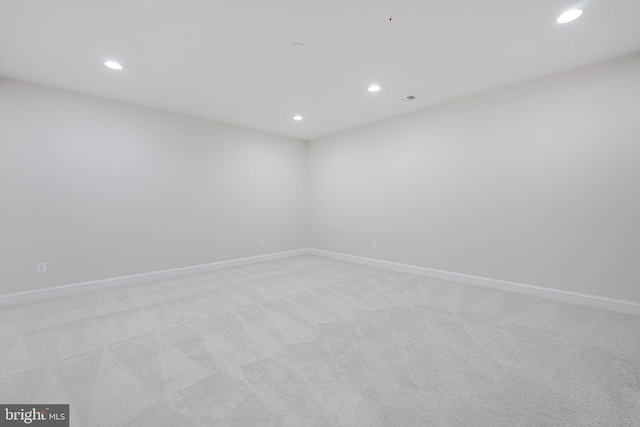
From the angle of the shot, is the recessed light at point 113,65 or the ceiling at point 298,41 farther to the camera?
the recessed light at point 113,65

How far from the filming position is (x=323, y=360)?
1909mm

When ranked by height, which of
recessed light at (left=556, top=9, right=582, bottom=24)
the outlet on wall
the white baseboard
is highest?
recessed light at (left=556, top=9, right=582, bottom=24)

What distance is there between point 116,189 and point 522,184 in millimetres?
5450

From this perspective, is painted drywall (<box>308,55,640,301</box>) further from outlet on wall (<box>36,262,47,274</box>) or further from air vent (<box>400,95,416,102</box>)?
outlet on wall (<box>36,262,47,274</box>)

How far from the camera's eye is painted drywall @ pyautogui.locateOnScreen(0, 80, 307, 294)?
3107 millimetres

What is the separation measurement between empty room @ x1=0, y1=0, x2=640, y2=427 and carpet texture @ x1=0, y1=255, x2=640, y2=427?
0.02 metres

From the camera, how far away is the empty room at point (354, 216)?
1.65m

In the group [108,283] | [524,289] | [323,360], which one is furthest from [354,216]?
[108,283]

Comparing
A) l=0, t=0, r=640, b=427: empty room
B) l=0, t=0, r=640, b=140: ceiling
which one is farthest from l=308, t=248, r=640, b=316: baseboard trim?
l=0, t=0, r=640, b=140: ceiling

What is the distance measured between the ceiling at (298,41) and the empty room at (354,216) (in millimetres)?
24

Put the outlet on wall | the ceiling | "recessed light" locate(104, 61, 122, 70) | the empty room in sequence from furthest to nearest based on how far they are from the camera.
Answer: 1. the outlet on wall
2. "recessed light" locate(104, 61, 122, 70)
3. the ceiling
4. the empty room

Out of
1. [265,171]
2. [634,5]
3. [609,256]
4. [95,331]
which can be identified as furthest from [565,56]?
[95,331]
